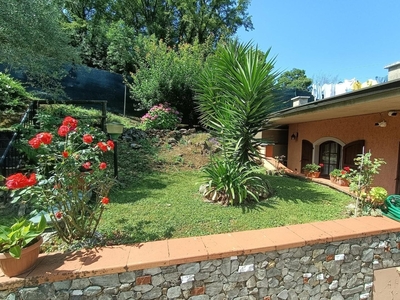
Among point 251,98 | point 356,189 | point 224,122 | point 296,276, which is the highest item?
point 251,98

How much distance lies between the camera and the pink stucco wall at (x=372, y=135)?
5.39 metres

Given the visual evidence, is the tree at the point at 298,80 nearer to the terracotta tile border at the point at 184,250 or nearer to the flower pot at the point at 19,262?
the terracotta tile border at the point at 184,250

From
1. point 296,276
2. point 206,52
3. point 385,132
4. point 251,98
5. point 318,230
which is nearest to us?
point 296,276

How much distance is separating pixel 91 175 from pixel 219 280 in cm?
192

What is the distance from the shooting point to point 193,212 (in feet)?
11.3

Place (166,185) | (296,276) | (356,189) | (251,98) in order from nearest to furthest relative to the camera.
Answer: (296,276) → (356,189) → (251,98) → (166,185)

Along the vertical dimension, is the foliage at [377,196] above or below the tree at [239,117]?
below

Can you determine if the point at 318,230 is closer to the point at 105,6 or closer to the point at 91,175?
the point at 91,175

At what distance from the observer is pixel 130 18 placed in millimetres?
17922

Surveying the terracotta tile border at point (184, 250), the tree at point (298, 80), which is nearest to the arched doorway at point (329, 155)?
the terracotta tile border at point (184, 250)

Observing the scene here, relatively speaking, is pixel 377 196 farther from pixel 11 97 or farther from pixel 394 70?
pixel 11 97

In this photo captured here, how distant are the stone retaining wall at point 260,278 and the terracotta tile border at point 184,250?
0.23ft

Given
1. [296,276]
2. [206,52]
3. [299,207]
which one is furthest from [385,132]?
[206,52]

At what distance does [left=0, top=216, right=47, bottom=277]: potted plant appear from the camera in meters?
1.89
